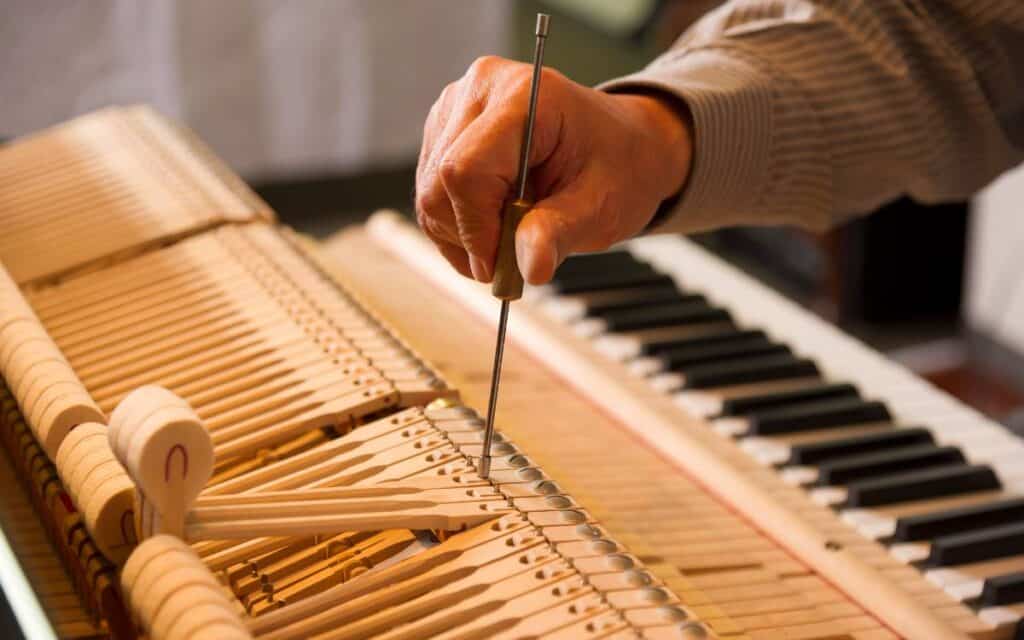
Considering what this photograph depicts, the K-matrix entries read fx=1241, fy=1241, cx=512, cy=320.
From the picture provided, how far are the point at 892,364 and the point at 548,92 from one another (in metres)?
1.10

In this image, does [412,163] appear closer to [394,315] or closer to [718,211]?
[394,315]

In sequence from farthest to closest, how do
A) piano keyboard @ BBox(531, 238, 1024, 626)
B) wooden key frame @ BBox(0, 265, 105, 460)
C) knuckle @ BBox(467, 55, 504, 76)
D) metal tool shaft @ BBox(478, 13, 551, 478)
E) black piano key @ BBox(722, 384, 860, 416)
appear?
black piano key @ BBox(722, 384, 860, 416), piano keyboard @ BBox(531, 238, 1024, 626), knuckle @ BBox(467, 55, 504, 76), wooden key frame @ BBox(0, 265, 105, 460), metal tool shaft @ BBox(478, 13, 551, 478)

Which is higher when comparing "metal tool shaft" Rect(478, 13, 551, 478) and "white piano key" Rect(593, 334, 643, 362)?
"metal tool shaft" Rect(478, 13, 551, 478)

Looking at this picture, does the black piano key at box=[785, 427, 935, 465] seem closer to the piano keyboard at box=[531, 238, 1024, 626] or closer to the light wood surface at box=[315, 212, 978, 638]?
the piano keyboard at box=[531, 238, 1024, 626]

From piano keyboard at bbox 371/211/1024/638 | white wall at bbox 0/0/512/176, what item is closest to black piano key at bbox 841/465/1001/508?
piano keyboard at bbox 371/211/1024/638

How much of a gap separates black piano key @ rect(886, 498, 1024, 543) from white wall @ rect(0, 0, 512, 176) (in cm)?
376

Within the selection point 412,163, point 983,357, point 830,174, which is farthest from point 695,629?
point 412,163

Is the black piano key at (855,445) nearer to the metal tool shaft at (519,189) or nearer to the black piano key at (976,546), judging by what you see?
the black piano key at (976,546)

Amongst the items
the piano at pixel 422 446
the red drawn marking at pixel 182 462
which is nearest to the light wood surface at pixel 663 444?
the piano at pixel 422 446

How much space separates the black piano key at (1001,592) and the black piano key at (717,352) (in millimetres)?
715

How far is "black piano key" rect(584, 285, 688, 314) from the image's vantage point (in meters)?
2.47

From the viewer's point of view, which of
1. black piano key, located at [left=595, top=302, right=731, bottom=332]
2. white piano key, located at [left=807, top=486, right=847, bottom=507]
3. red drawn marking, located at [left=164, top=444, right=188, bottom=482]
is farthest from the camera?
black piano key, located at [left=595, top=302, right=731, bottom=332]

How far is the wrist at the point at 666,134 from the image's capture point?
5.57ft

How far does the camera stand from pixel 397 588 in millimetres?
1196
